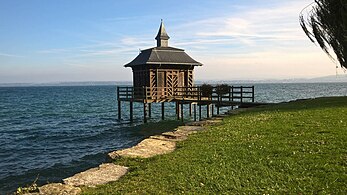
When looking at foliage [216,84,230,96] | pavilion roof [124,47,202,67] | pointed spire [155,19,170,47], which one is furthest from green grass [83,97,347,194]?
pointed spire [155,19,170,47]

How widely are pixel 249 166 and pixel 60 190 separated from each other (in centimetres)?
475

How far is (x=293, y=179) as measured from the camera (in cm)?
729

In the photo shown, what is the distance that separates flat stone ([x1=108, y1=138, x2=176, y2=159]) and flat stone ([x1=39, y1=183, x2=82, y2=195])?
9.57ft

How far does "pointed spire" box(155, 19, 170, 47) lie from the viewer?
38875mm

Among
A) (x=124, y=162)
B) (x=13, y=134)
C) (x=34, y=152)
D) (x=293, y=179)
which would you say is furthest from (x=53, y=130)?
(x=293, y=179)

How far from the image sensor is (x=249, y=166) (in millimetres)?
8336

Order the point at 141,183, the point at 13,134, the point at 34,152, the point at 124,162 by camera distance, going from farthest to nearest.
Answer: the point at 13,134, the point at 34,152, the point at 124,162, the point at 141,183

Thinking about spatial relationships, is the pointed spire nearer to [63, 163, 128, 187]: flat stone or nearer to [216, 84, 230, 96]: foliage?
[216, 84, 230, 96]: foliage

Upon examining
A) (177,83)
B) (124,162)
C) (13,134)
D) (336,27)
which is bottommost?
(13,134)

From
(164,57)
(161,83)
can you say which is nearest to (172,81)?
(161,83)

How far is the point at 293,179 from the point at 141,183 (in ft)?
11.7

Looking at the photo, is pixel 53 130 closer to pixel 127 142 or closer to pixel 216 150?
pixel 127 142

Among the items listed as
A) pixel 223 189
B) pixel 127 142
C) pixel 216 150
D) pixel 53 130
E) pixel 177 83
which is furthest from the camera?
pixel 177 83

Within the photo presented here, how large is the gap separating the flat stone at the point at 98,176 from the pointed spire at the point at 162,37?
3091 cm
